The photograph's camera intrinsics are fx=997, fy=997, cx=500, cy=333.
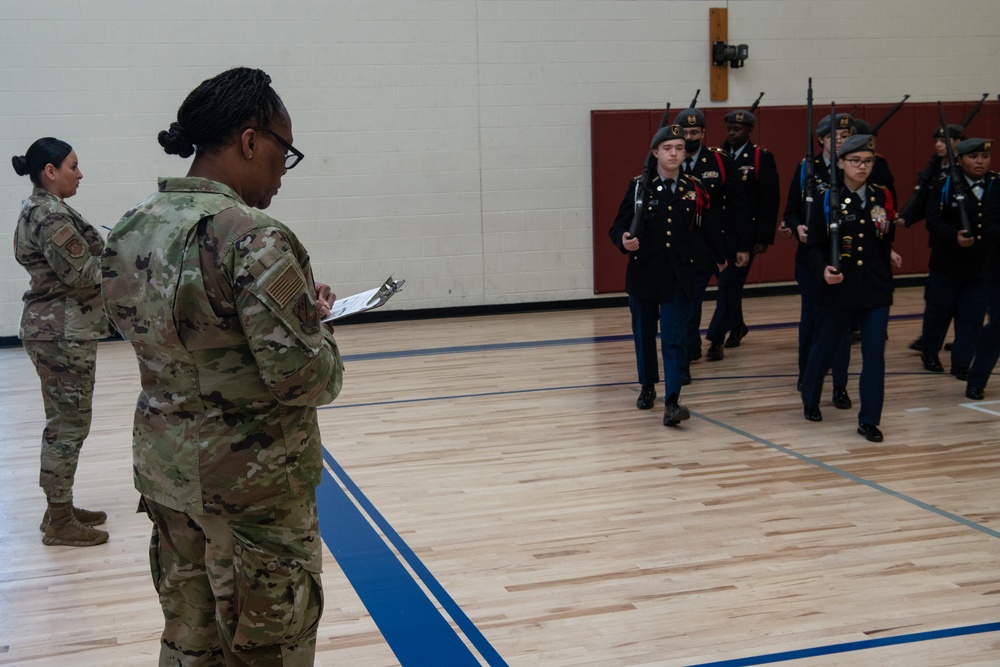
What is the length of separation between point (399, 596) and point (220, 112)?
84.3 inches

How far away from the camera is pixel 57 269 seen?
4.06 meters

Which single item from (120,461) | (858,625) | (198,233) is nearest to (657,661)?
(858,625)

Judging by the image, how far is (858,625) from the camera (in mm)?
3264

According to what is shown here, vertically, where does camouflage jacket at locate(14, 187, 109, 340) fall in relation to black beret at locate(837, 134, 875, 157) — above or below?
below

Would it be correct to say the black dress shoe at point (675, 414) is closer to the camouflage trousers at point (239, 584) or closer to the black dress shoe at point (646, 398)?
the black dress shoe at point (646, 398)

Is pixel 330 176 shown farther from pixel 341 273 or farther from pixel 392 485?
pixel 392 485

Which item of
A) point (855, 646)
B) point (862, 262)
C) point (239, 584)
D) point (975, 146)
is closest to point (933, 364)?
point (975, 146)

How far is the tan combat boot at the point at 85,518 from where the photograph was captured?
14.5 ft

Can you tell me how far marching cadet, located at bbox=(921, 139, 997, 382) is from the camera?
6762 millimetres

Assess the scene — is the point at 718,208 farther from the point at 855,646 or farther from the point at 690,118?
the point at 855,646

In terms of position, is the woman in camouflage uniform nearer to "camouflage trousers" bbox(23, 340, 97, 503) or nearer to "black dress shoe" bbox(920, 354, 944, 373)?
"camouflage trousers" bbox(23, 340, 97, 503)

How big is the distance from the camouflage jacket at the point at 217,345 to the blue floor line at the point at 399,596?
1302 millimetres

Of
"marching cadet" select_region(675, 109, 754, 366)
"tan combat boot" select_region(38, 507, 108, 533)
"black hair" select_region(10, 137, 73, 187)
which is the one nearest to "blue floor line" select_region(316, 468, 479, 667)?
"tan combat boot" select_region(38, 507, 108, 533)

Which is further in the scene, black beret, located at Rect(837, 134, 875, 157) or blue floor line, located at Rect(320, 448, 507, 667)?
black beret, located at Rect(837, 134, 875, 157)
